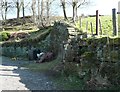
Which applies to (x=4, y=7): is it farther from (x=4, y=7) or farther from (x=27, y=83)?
(x=27, y=83)

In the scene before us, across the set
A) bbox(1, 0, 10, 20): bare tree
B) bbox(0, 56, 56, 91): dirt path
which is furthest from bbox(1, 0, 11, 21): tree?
bbox(0, 56, 56, 91): dirt path

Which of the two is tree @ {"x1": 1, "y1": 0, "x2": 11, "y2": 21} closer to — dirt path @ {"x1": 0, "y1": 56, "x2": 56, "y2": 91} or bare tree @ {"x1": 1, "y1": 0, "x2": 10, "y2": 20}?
bare tree @ {"x1": 1, "y1": 0, "x2": 10, "y2": 20}

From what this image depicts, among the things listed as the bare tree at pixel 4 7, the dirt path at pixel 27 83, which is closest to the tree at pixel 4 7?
the bare tree at pixel 4 7

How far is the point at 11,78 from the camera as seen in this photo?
13547mm

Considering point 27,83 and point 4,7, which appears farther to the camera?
point 4,7

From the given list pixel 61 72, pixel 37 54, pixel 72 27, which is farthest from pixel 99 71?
pixel 37 54

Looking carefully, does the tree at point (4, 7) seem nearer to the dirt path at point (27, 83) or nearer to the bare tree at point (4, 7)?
the bare tree at point (4, 7)

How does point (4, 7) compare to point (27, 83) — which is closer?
point (27, 83)

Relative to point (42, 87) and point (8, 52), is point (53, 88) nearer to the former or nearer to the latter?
point (42, 87)

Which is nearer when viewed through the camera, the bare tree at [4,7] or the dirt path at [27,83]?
the dirt path at [27,83]

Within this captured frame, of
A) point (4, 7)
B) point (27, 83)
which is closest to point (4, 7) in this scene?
point (4, 7)

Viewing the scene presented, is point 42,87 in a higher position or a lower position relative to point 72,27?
lower

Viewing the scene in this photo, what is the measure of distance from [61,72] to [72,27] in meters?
3.85

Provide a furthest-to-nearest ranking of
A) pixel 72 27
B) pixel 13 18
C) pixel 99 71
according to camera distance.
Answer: pixel 13 18 < pixel 72 27 < pixel 99 71
